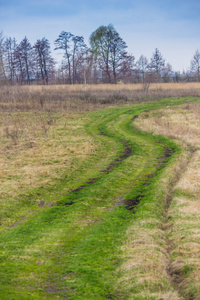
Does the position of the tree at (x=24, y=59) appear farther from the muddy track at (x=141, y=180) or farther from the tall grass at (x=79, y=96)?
the muddy track at (x=141, y=180)

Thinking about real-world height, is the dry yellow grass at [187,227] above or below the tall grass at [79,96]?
below

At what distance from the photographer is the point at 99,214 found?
722 centimetres

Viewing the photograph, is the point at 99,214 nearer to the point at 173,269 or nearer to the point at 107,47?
the point at 173,269

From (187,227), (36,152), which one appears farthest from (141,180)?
(36,152)

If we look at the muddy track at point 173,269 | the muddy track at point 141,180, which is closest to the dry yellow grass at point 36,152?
the muddy track at point 141,180

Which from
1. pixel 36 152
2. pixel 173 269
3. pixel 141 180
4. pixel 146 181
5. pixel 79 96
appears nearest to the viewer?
pixel 173 269

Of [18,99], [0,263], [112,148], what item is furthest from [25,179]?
[18,99]

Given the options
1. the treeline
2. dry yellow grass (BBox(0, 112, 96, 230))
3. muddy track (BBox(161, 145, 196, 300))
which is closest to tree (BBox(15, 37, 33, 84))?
the treeline

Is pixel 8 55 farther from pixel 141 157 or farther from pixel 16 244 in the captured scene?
pixel 16 244

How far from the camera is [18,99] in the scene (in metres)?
27.9

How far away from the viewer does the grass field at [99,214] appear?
177 inches

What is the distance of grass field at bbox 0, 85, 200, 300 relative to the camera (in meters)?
4.50

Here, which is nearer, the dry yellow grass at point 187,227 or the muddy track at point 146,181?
the dry yellow grass at point 187,227

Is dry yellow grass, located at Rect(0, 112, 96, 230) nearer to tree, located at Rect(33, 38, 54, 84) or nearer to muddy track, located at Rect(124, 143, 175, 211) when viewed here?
muddy track, located at Rect(124, 143, 175, 211)
